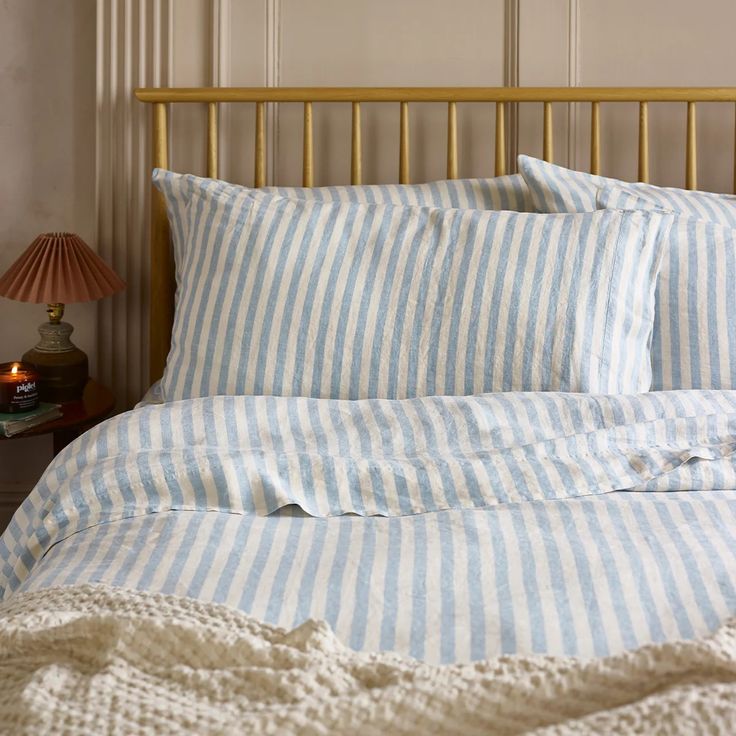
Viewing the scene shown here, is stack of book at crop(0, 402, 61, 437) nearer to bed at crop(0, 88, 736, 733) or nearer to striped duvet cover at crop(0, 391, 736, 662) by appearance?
bed at crop(0, 88, 736, 733)

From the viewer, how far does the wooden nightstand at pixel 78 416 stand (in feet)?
6.26

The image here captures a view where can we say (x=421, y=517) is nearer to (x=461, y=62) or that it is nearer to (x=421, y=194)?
(x=421, y=194)

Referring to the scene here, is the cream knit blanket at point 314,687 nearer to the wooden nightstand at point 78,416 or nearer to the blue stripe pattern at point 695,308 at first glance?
the blue stripe pattern at point 695,308

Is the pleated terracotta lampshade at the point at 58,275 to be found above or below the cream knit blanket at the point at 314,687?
above

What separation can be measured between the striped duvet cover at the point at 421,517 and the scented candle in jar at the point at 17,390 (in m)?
0.63

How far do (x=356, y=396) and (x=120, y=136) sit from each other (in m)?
1.01

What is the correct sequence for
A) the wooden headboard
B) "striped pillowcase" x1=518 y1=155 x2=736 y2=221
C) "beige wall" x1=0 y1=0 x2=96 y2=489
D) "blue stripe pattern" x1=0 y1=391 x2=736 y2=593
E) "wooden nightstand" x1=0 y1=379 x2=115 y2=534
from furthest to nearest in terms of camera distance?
"beige wall" x1=0 y1=0 x2=96 y2=489
the wooden headboard
"wooden nightstand" x1=0 y1=379 x2=115 y2=534
"striped pillowcase" x1=518 y1=155 x2=736 y2=221
"blue stripe pattern" x1=0 y1=391 x2=736 y2=593

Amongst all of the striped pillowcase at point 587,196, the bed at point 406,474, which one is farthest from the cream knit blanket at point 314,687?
the striped pillowcase at point 587,196

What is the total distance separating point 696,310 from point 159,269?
1.13 metres

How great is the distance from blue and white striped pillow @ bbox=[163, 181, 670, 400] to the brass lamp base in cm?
48

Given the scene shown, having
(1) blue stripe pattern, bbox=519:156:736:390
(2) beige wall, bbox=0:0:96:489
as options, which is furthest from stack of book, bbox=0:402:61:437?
(1) blue stripe pattern, bbox=519:156:736:390

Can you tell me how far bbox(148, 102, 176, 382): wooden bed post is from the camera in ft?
6.81

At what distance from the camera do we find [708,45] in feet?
6.93

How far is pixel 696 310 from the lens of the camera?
1615 millimetres
